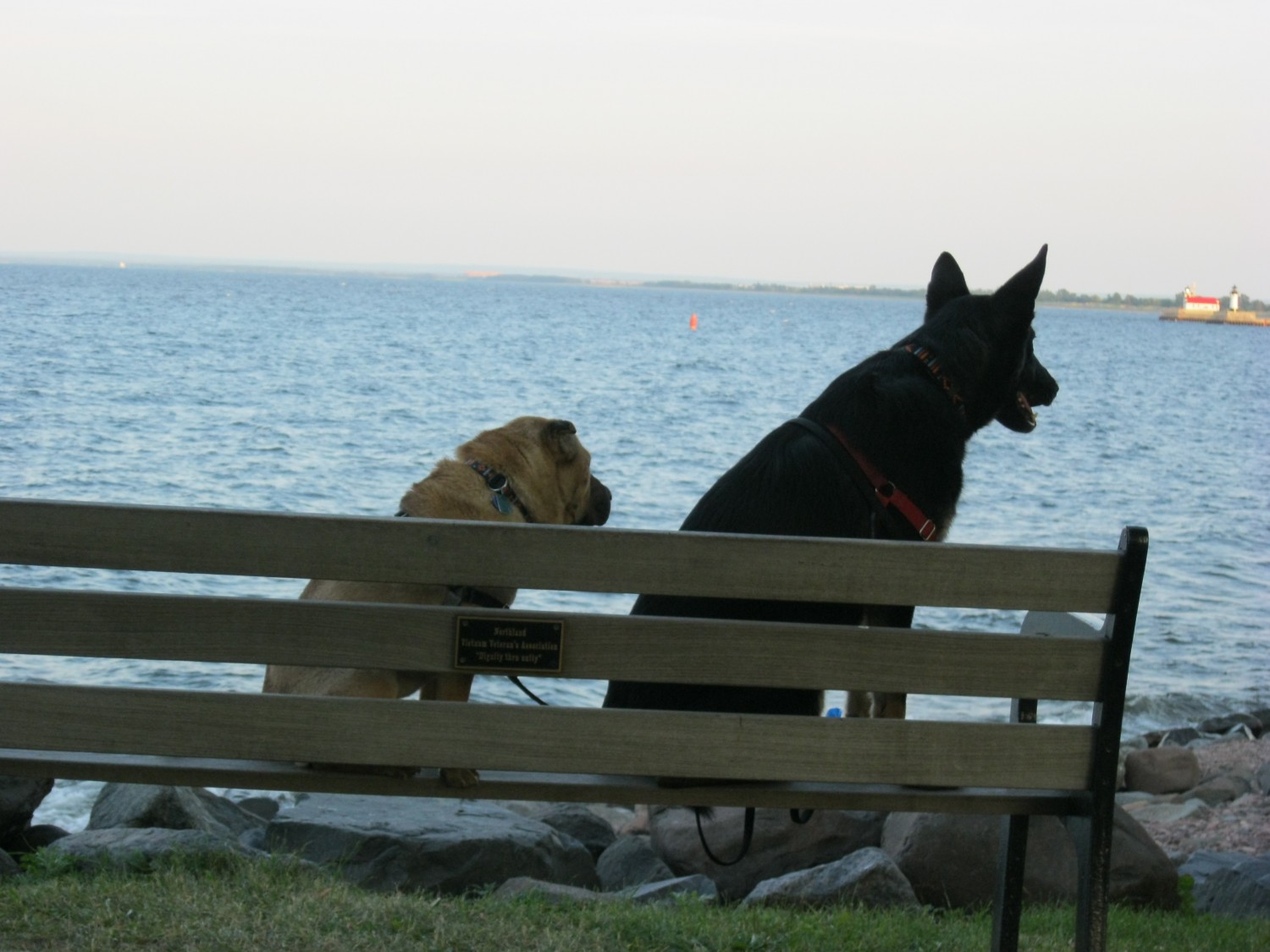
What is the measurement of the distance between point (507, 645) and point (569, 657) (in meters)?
0.14

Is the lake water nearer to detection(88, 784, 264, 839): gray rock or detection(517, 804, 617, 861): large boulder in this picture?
detection(88, 784, 264, 839): gray rock

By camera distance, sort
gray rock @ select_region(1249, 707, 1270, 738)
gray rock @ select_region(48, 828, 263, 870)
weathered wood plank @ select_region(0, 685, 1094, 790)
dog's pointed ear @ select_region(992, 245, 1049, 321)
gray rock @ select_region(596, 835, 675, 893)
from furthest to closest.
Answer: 1. gray rock @ select_region(1249, 707, 1270, 738)
2. gray rock @ select_region(596, 835, 675, 893)
3. gray rock @ select_region(48, 828, 263, 870)
4. dog's pointed ear @ select_region(992, 245, 1049, 321)
5. weathered wood plank @ select_region(0, 685, 1094, 790)

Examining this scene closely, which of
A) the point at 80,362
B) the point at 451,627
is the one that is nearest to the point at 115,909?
the point at 451,627

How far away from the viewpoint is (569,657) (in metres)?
2.87

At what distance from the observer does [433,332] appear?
73250mm

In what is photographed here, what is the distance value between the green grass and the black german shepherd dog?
28.9 inches

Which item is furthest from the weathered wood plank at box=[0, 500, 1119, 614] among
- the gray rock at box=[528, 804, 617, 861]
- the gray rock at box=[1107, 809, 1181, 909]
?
the gray rock at box=[528, 804, 617, 861]

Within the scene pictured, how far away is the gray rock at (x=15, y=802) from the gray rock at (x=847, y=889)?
3449mm

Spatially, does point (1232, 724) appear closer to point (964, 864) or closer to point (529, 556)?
point (964, 864)

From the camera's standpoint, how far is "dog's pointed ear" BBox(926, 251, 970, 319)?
188 inches

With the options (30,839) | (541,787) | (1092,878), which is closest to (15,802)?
(30,839)

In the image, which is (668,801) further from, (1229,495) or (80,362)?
(80,362)

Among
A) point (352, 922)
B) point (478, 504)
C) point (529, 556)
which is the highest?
point (529, 556)

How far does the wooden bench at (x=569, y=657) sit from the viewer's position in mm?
2770
